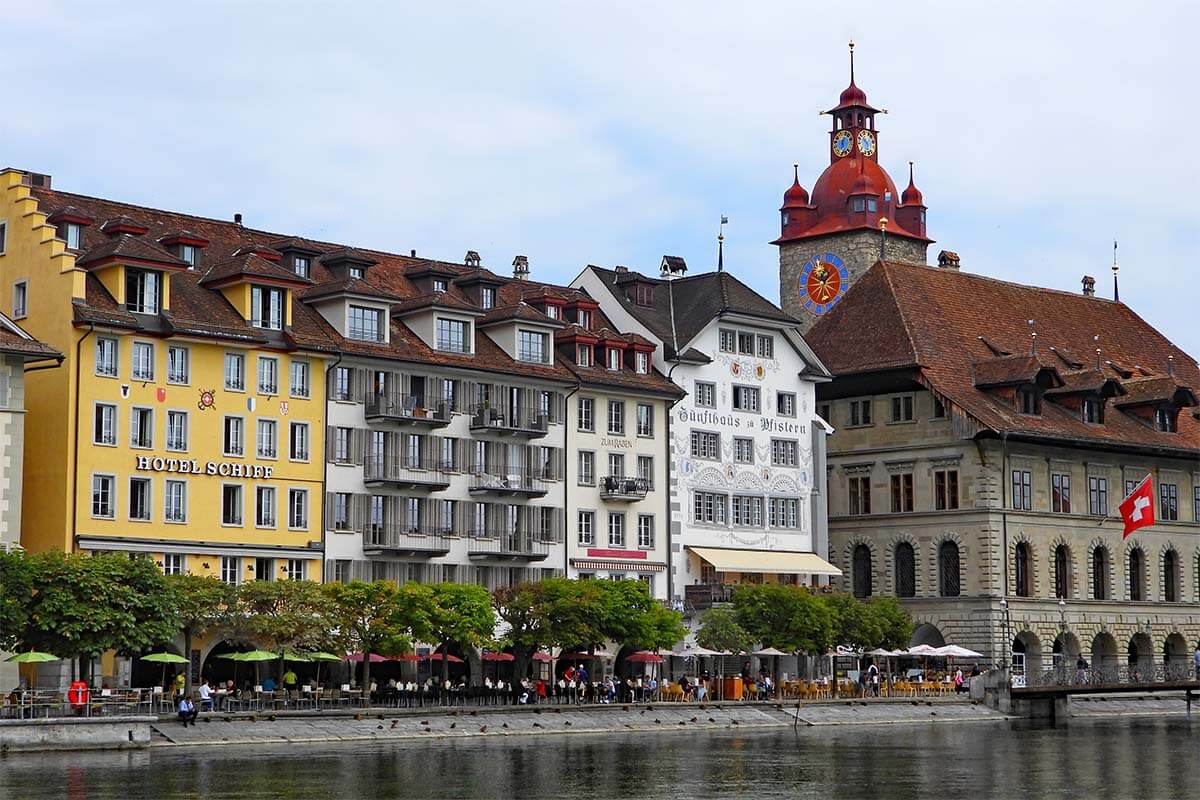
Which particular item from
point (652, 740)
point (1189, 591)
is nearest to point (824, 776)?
point (652, 740)

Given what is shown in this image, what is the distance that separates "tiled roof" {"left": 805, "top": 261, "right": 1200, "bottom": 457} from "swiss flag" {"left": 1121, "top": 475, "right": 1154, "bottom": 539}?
16.1 ft

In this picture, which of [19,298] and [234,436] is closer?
[19,298]

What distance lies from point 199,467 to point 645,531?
23.5 metres

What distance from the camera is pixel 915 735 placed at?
84188 mm

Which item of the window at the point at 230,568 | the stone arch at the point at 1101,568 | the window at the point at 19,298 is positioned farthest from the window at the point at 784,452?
the window at the point at 19,298

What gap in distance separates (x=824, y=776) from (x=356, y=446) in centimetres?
3328

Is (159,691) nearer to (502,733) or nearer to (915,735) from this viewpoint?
(502,733)

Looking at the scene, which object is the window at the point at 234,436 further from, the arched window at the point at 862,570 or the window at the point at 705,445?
the arched window at the point at 862,570

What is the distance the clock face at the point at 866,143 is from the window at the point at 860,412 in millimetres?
41081

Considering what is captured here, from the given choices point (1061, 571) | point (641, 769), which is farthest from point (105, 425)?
point (1061, 571)

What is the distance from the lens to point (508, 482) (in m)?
93.8

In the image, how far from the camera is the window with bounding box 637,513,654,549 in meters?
99.9

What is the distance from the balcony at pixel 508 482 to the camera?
92688 mm

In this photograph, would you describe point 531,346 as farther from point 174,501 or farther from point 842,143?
point 842,143
